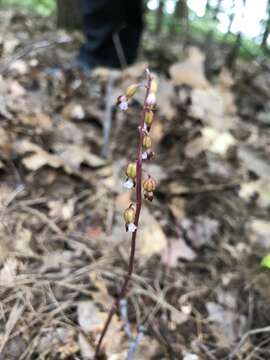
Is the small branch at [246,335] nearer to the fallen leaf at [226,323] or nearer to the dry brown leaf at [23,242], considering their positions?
the fallen leaf at [226,323]

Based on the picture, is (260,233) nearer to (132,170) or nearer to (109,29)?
(132,170)

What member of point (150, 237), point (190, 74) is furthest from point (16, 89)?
point (150, 237)

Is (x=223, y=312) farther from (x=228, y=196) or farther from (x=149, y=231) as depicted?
(x=228, y=196)

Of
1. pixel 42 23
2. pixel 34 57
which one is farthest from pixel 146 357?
pixel 42 23

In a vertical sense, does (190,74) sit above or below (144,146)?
below

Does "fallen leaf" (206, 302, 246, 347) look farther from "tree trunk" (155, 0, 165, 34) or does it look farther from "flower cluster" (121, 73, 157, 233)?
"tree trunk" (155, 0, 165, 34)

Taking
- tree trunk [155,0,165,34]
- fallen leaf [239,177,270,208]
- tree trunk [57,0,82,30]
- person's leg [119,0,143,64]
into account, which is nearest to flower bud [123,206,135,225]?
fallen leaf [239,177,270,208]
